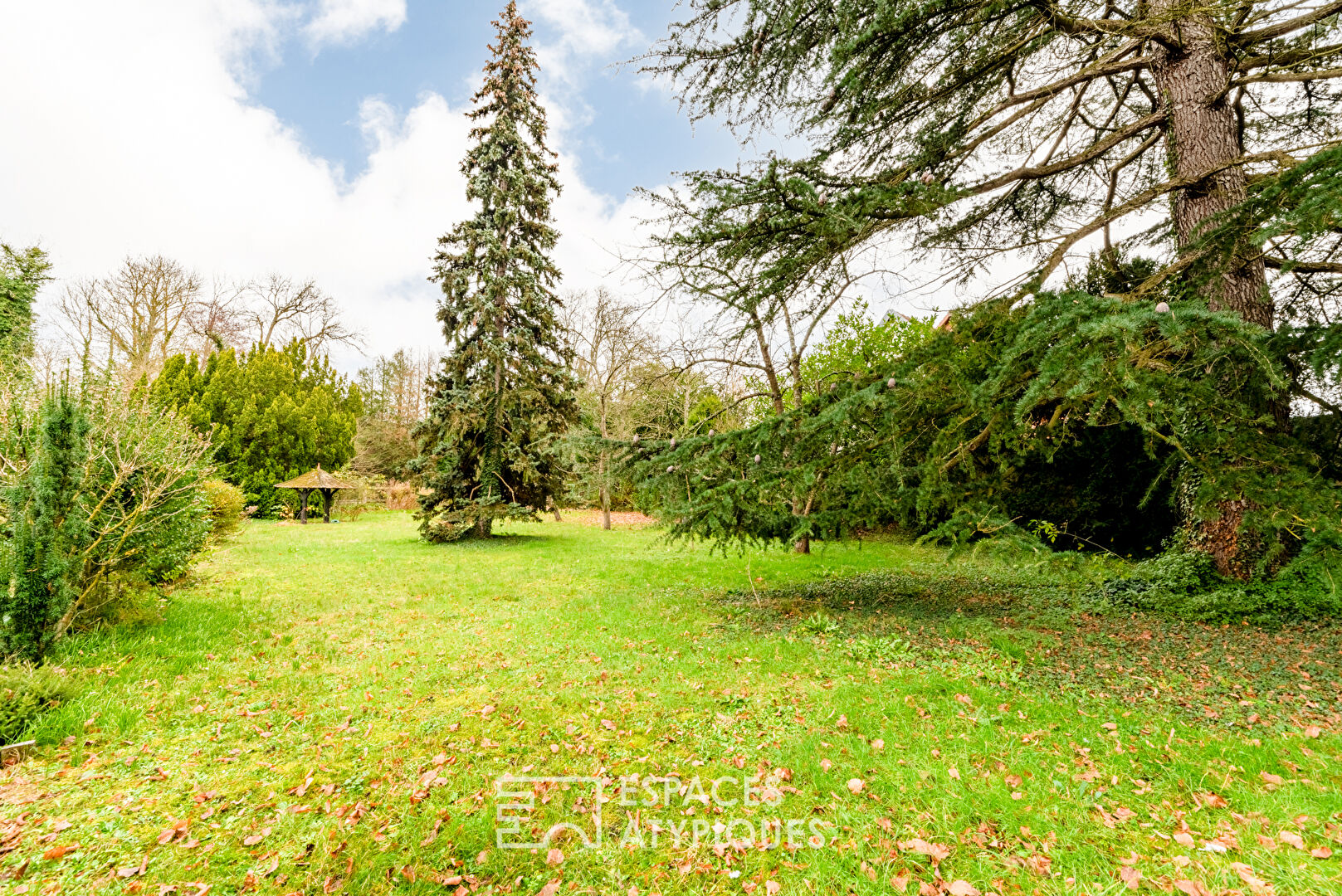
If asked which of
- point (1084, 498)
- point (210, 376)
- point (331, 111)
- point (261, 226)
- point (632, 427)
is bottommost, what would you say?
point (1084, 498)

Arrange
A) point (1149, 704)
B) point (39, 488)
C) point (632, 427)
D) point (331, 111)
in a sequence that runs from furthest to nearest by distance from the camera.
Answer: point (632, 427), point (331, 111), point (39, 488), point (1149, 704)

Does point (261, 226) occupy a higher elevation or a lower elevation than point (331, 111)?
higher

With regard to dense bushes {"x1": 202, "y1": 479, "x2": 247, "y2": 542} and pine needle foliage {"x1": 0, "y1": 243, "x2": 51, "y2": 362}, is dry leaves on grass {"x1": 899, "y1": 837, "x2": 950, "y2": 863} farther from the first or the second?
pine needle foliage {"x1": 0, "y1": 243, "x2": 51, "y2": 362}

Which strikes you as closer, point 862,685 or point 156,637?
point 862,685

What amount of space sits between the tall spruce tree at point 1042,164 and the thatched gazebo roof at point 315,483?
2003cm

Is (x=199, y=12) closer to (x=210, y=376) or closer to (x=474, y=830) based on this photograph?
(x=474, y=830)

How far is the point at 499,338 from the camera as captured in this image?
14.0 meters

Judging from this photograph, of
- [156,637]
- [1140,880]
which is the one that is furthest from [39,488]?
[1140,880]

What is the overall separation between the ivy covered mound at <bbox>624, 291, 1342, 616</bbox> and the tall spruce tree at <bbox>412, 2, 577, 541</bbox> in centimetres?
933

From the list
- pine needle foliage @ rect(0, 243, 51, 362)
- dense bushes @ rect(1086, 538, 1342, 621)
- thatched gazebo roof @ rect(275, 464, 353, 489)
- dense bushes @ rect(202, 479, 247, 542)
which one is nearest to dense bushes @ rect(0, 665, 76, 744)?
dense bushes @ rect(202, 479, 247, 542)

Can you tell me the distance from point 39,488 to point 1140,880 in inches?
286

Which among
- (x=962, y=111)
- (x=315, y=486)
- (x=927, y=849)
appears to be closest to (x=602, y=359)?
(x=315, y=486)

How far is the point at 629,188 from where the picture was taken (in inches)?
185

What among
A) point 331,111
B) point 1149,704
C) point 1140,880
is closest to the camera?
point 1140,880
